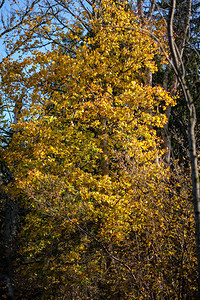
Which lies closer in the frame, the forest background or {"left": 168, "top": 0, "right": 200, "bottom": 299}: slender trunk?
{"left": 168, "top": 0, "right": 200, "bottom": 299}: slender trunk

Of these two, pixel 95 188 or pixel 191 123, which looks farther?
pixel 95 188

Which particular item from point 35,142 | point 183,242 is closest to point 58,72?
point 35,142

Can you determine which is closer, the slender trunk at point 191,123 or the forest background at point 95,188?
the slender trunk at point 191,123

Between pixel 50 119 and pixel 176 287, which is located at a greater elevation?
pixel 50 119

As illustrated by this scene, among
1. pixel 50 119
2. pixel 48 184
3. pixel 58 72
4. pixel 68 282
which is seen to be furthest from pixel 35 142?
pixel 68 282

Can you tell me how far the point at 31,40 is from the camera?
9.45 metres

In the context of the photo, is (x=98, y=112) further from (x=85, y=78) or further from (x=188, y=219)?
(x=188, y=219)

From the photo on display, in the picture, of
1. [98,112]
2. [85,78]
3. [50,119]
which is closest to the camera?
[50,119]

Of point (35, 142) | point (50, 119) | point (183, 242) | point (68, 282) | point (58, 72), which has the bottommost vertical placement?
point (68, 282)

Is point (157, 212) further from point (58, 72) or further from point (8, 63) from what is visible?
point (8, 63)

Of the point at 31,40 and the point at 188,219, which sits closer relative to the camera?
the point at 188,219

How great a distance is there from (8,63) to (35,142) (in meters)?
2.99

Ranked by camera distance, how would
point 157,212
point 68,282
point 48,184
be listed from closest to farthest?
point 157,212
point 68,282
point 48,184

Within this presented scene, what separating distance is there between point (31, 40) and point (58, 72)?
7.96 ft
